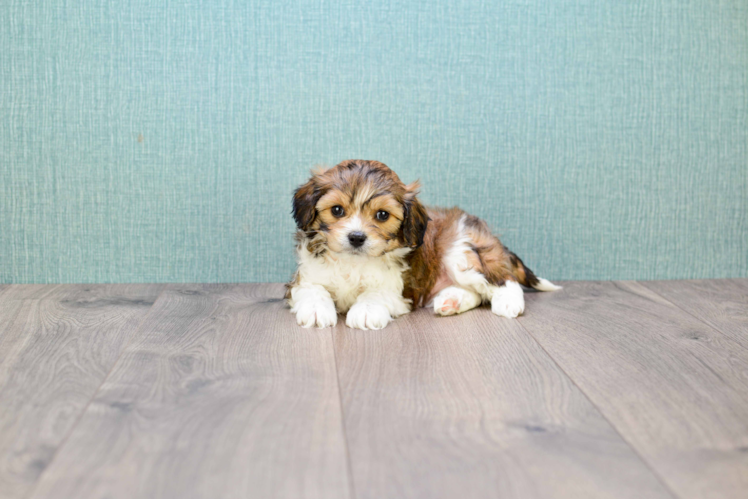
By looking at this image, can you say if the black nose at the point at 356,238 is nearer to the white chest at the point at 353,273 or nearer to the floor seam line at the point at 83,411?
the white chest at the point at 353,273

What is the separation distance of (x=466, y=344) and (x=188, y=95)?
1682 millimetres

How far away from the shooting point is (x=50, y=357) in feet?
6.89

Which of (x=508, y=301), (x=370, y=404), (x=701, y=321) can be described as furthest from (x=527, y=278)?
(x=370, y=404)

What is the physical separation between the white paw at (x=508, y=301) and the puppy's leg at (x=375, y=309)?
34 cm

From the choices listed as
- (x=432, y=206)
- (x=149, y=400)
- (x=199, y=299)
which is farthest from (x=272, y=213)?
(x=149, y=400)

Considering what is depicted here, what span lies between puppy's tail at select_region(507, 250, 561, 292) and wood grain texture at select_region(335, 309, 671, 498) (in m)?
0.69

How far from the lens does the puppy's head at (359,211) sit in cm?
246

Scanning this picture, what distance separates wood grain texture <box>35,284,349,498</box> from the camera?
4.49 ft

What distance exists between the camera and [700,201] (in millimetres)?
3359

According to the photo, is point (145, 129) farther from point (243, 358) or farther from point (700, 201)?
point (700, 201)

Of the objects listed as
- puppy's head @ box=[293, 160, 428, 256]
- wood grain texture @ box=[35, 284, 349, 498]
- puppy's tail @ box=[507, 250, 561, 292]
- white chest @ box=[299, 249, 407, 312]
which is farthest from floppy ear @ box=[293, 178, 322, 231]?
puppy's tail @ box=[507, 250, 561, 292]

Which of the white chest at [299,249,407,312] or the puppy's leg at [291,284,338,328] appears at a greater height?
the white chest at [299,249,407,312]

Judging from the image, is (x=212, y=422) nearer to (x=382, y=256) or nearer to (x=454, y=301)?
(x=382, y=256)

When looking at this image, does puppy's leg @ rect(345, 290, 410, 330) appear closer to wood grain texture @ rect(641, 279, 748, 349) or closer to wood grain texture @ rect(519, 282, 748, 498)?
wood grain texture @ rect(519, 282, 748, 498)
